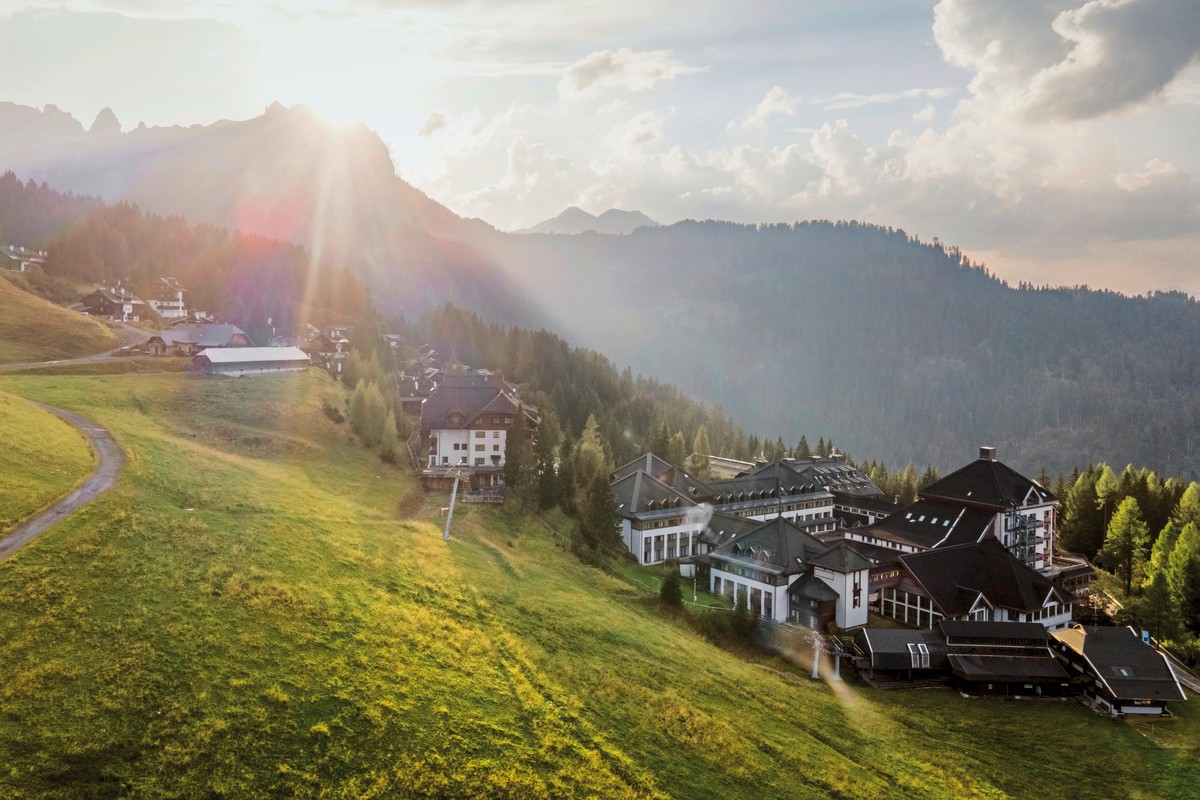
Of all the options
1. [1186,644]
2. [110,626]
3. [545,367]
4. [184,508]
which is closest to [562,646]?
[110,626]

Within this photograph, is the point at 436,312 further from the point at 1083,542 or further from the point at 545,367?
the point at 1083,542

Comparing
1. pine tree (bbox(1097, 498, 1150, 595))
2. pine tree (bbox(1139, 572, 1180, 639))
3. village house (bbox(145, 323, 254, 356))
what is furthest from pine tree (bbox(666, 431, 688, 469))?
village house (bbox(145, 323, 254, 356))

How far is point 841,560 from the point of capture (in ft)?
215

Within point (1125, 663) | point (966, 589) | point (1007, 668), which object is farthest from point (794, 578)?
point (1125, 663)

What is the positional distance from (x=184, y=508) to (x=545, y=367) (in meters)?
103

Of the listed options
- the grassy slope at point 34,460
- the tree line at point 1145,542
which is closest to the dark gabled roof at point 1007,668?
the tree line at point 1145,542

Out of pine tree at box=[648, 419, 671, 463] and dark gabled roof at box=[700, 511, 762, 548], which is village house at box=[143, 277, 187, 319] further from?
dark gabled roof at box=[700, 511, 762, 548]

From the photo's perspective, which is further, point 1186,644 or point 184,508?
point 1186,644

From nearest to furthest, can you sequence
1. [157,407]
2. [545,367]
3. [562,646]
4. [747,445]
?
[562,646]
[157,407]
[545,367]
[747,445]

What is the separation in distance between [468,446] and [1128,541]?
83.8 meters

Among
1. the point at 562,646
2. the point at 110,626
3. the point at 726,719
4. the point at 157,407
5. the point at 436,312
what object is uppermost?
the point at 436,312

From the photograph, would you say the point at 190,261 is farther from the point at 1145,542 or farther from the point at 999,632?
the point at 1145,542

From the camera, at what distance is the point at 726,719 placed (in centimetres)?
3381

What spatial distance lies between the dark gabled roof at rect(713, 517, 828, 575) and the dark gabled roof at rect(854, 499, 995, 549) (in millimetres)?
18484
